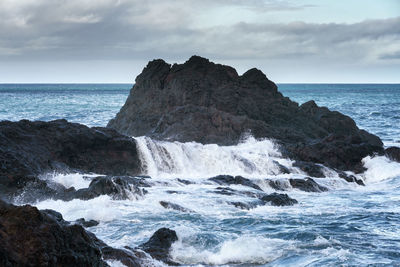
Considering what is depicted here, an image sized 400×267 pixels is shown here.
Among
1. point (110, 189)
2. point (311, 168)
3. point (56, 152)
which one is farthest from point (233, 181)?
point (56, 152)

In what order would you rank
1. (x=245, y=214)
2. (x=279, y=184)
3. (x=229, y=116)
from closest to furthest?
(x=245, y=214), (x=279, y=184), (x=229, y=116)

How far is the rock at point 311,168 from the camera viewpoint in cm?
2272

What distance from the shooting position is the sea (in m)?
11.9

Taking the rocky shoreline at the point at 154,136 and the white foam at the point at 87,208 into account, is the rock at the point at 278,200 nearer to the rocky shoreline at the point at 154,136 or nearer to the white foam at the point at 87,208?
the rocky shoreline at the point at 154,136

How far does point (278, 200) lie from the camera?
56.7 feet

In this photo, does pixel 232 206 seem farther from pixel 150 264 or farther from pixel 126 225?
pixel 150 264

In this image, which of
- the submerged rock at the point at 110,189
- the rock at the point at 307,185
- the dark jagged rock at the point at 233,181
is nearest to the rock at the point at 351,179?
the rock at the point at 307,185

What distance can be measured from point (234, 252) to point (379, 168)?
14.3m

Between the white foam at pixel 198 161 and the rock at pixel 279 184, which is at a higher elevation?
the white foam at pixel 198 161

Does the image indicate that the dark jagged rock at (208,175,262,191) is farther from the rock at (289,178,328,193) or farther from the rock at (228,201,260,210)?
the rock at (228,201,260,210)

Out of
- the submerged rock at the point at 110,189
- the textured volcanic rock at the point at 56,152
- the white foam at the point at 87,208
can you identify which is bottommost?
the white foam at the point at 87,208

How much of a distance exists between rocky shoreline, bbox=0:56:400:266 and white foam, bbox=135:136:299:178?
2.07 feet

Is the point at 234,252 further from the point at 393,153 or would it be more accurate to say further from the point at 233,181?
the point at 393,153

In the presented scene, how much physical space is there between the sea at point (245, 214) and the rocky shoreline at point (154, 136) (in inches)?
19.3
